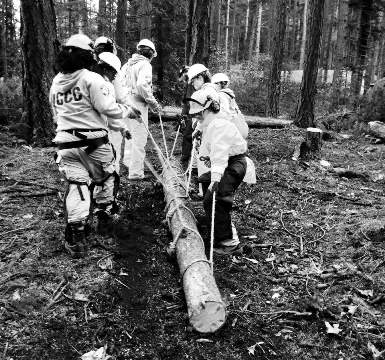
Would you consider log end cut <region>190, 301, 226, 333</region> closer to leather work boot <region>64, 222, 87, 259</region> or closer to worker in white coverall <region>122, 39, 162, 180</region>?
leather work boot <region>64, 222, 87, 259</region>

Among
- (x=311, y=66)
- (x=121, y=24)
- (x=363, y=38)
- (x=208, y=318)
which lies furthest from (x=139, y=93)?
(x=363, y=38)

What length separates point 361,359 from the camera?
12.2ft

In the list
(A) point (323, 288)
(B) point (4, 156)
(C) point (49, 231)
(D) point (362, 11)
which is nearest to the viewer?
(A) point (323, 288)

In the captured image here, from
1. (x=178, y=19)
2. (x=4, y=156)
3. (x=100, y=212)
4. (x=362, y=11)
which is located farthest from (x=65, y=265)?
(x=362, y=11)

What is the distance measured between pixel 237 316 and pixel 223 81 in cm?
518

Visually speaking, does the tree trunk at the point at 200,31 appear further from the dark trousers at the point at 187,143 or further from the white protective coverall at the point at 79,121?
the white protective coverall at the point at 79,121

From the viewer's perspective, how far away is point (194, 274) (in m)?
4.36

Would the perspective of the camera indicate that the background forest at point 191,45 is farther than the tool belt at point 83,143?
Yes

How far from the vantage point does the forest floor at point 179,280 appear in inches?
148

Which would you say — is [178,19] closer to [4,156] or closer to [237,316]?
[4,156]

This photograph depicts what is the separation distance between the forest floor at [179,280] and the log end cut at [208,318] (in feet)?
→ 0.23

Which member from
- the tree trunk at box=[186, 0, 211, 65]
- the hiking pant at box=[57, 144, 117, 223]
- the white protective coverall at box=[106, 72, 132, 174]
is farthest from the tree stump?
the hiking pant at box=[57, 144, 117, 223]

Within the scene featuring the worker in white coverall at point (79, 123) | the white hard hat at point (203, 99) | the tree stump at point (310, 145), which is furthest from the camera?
the tree stump at point (310, 145)

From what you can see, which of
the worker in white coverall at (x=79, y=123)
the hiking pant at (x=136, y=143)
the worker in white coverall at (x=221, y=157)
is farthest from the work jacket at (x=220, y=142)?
the hiking pant at (x=136, y=143)
